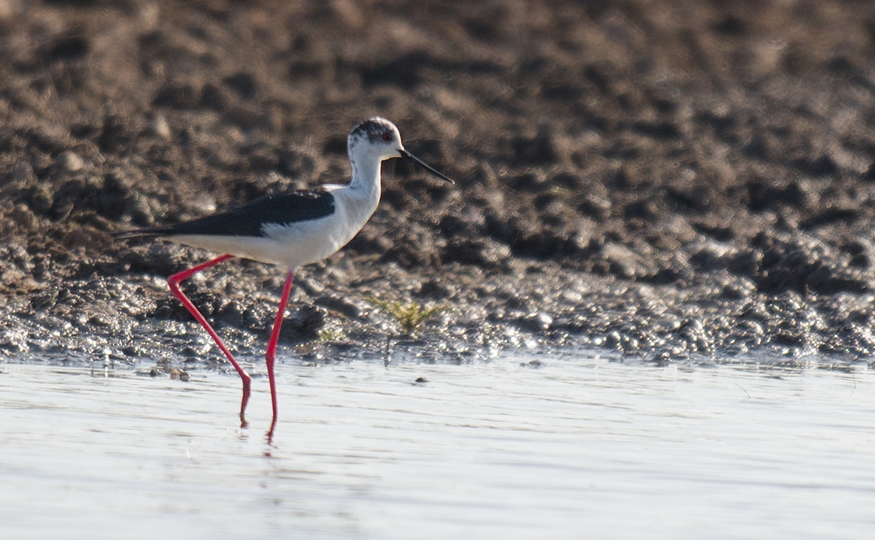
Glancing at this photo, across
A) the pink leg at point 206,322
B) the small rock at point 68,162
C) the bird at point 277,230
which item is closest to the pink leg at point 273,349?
the bird at point 277,230

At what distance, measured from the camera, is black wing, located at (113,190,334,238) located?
7.09m

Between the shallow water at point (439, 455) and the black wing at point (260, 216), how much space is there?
75cm

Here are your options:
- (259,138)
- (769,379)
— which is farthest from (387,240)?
(769,379)

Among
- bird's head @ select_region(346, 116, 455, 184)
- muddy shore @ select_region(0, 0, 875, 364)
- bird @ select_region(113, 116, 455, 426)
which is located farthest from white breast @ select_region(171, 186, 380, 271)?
muddy shore @ select_region(0, 0, 875, 364)

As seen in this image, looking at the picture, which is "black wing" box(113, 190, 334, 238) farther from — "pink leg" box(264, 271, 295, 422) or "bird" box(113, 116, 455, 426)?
"pink leg" box(264, 271, 295, 422)

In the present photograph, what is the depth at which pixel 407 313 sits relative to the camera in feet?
28.1

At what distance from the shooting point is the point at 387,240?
988cm

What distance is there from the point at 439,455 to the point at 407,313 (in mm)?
2854

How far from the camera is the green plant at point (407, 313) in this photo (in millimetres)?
8555

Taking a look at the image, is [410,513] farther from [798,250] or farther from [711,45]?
[711,45]

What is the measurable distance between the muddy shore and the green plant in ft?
0.26

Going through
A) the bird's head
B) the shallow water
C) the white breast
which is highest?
the bird's head

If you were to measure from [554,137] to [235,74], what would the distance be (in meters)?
3.16

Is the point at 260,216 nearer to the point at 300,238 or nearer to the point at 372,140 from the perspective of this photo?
the point at 300,238
